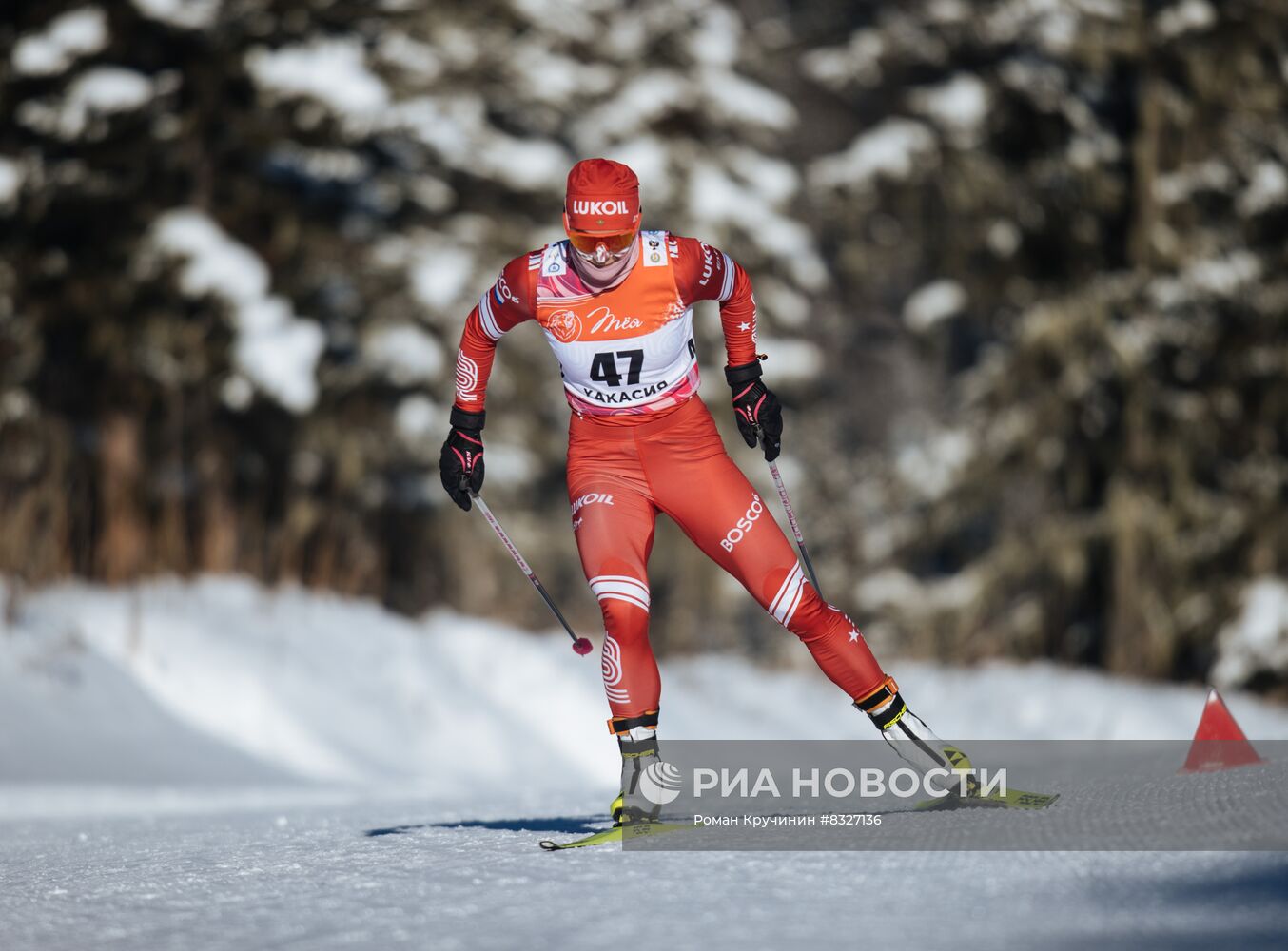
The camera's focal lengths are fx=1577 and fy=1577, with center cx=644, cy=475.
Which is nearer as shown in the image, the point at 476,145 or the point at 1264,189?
the point at 476,145

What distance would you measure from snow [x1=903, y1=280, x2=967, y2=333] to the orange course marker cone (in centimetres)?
1170

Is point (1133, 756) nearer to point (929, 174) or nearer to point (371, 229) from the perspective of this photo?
point (371, 229)

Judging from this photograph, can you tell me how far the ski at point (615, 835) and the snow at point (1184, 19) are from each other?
13.4 meters

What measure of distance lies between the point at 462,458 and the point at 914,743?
67.8 inches

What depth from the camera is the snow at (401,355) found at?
13750 mm

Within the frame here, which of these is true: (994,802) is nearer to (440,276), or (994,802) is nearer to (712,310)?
(440,276)

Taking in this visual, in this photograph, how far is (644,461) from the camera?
506cm

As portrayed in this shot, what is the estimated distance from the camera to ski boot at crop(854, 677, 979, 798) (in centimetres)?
491

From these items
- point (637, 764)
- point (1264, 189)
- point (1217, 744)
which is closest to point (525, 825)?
point (637, 764)

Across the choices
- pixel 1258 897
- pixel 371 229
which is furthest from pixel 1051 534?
pixel 1258 897

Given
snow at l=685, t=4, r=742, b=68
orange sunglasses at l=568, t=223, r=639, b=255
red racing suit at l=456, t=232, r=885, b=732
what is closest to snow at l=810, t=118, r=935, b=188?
snow at l=685, t=4, r=742, b=68

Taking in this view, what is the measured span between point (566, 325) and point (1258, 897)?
259 cm

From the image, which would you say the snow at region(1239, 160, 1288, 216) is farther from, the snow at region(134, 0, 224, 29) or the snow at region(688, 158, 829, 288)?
the snow at region(134, 0, 224, 29)

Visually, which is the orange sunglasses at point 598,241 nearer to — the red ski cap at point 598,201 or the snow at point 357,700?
the red ski cap at point 598,201
